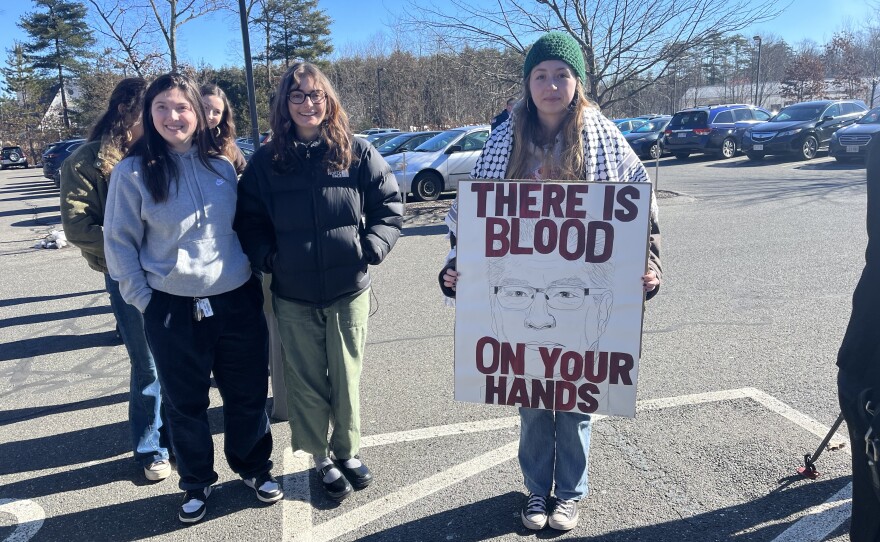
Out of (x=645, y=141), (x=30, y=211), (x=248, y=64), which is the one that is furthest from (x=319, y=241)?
(x=645, y=141)

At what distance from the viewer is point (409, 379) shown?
14.6 feet

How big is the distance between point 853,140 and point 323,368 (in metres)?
17.9

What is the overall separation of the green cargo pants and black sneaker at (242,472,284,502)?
0.19 metres

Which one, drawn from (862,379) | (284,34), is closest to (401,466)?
(862,379)

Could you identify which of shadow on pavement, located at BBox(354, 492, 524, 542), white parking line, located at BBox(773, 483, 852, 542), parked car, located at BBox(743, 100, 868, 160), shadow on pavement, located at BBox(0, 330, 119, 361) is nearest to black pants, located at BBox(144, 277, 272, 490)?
shadow on pavement, located at BBox(354, 492, 524, 542)

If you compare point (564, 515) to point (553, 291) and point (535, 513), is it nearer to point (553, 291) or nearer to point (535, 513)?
point (535, 513)

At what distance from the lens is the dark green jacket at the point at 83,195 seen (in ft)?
10.4

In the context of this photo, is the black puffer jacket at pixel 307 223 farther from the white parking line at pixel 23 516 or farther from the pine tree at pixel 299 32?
the pine tree at pixel 299 32

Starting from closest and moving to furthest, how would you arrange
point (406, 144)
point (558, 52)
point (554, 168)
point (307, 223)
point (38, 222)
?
point (558, 52)
point (554, 168)
point (307, 223)
point (38, 222)
point (406, 144)

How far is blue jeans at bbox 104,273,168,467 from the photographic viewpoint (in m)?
3.29

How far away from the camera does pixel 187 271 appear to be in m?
2.73

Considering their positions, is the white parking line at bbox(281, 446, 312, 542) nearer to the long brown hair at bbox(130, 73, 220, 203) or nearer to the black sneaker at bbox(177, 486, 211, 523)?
the black sneaker at bbox(177, 486, 211, 523)

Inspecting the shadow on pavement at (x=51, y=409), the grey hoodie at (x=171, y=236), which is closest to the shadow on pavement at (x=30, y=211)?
the shadow on pavement at (x=51, y=409)

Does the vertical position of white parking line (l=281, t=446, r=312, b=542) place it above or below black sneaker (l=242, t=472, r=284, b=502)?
below
